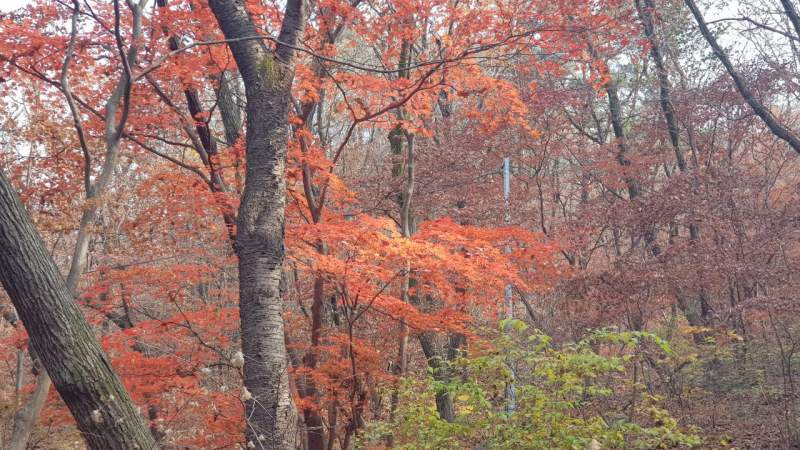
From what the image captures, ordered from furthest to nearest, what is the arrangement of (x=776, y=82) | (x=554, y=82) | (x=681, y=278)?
(x=554, y=82)
(x=776, y=82)
(x=681, y=278)

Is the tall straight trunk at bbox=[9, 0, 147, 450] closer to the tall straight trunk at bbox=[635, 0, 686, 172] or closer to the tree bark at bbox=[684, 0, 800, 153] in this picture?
the tree bark at bbox=[684, 0, 800, 153]

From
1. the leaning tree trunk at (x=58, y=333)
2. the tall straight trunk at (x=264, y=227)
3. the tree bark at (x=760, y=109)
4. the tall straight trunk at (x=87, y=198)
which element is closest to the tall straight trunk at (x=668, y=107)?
the tree bark at (x=760, y=109)

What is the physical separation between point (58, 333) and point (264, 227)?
1.38 m

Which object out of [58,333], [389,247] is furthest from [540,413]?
[58,333]

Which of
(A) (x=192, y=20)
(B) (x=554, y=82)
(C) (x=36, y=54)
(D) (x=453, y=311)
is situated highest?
(B) (x=554, y=82)

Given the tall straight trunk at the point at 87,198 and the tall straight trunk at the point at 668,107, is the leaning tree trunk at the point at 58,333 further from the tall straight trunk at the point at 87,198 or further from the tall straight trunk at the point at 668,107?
the tall straight trunk at the point at 668,107

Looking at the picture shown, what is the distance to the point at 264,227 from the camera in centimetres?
377

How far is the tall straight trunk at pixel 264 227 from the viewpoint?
12.0 feet

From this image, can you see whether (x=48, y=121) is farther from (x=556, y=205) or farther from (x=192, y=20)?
(x=556, y=205)

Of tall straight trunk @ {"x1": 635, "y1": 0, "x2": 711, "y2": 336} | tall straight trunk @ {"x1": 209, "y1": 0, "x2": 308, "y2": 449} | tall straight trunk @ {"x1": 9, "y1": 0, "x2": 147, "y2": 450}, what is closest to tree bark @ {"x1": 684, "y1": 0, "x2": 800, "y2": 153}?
tall straight trunk @ {"x1": 635, "y1": 0, "x2": 711, "y2": 336}

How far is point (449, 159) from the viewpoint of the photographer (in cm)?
998

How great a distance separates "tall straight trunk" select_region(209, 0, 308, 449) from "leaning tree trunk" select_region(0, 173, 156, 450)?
97 cm

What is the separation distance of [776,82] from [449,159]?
187 inches

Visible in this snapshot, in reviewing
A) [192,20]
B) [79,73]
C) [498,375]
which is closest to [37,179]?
[79,73]
